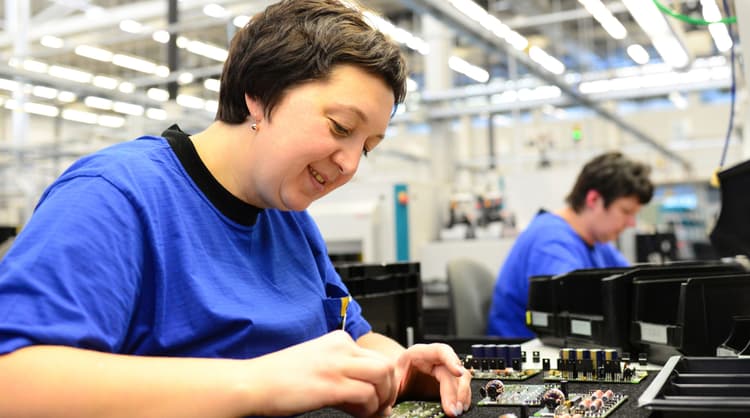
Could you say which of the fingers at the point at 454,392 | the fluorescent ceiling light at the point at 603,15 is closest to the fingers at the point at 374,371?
the fingers at the point at 454,392

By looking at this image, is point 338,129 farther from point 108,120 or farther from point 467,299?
point 108,120

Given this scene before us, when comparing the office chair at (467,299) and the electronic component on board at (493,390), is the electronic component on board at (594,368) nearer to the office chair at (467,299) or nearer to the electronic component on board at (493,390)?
the electronic component on board at (493,390)

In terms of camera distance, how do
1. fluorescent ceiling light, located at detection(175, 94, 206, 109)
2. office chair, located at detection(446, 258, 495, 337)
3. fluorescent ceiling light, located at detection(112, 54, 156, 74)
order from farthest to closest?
fluorescent ceiling light, located at detection(112, 54, 156, 74), fluorescent ceiling light, located at detection(175, 94, 206, 109), office chair, located at detection(446, 258, 495, 337)

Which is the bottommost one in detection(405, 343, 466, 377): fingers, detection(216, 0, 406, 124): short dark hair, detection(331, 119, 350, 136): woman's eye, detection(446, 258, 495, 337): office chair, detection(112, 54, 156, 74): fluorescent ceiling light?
detection(446, 258, 495, 337): office chair

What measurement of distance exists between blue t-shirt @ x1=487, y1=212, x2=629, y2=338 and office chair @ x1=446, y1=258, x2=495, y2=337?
0.15ft

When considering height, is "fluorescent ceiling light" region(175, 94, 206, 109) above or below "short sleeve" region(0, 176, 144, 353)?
above

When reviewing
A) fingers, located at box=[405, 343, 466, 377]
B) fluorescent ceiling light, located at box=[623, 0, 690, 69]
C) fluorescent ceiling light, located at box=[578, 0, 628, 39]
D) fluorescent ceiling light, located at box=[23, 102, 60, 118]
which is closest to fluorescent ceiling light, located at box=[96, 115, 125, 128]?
fluorescent ceiling light, located at box=[23, 102, 60, 118]

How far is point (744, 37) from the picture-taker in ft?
4.98

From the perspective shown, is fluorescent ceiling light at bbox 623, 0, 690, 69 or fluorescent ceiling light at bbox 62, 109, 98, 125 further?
fluorescent ceiling light at bbox 62, 109, 98, 125

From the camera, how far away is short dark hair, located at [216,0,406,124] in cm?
84

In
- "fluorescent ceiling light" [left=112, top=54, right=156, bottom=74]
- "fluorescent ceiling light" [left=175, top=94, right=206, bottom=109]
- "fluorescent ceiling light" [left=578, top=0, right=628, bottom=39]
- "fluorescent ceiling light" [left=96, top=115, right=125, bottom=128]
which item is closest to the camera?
"fluorescent ceiling light" [left=578, top=0, right=628, bottom=39]

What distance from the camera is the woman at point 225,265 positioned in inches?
24.0

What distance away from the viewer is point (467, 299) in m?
2.38

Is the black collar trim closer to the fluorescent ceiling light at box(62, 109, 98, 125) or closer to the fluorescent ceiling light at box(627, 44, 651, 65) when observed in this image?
the fluorescent ceiling light at box(627, 44, 651, 65)
